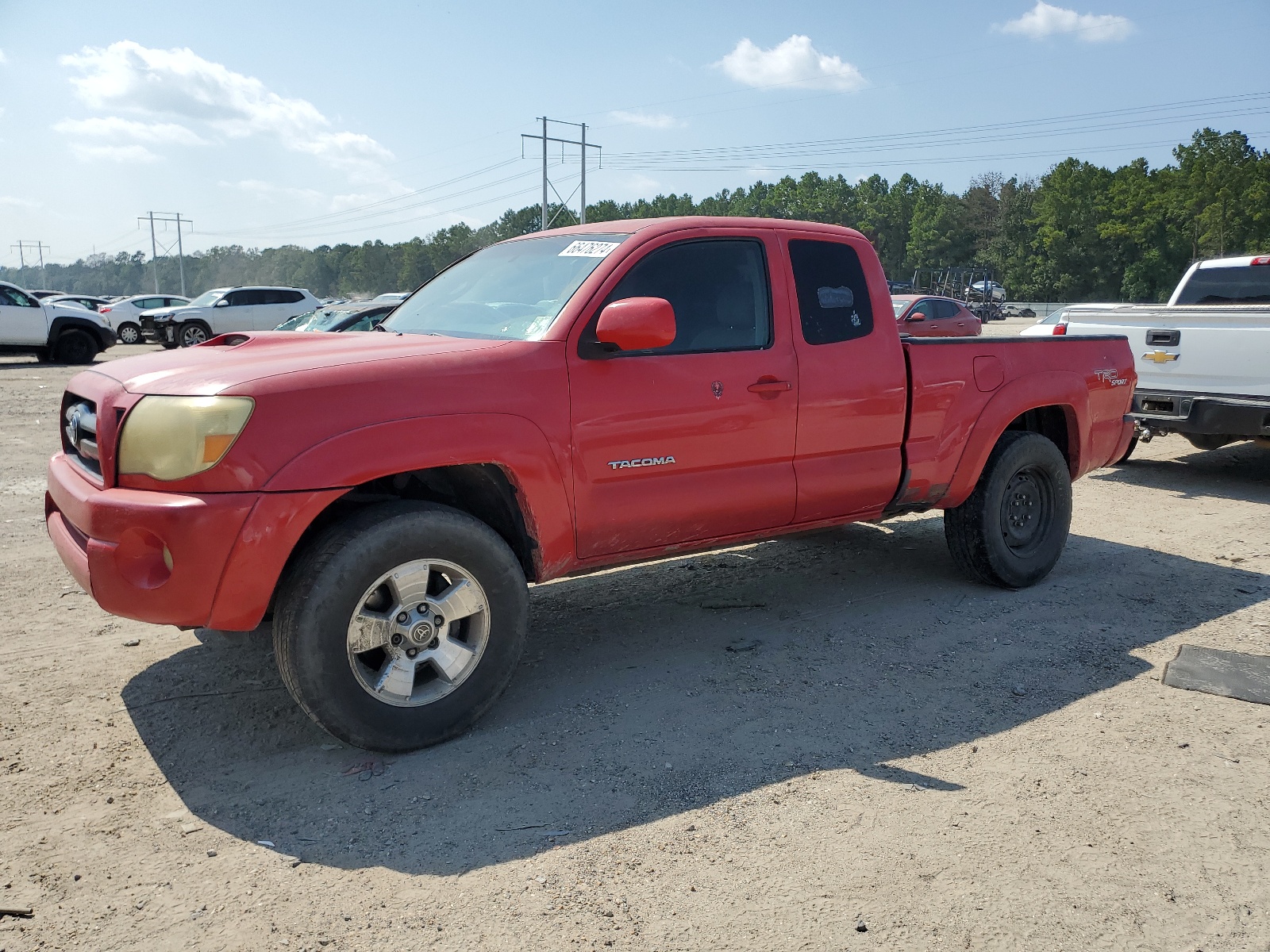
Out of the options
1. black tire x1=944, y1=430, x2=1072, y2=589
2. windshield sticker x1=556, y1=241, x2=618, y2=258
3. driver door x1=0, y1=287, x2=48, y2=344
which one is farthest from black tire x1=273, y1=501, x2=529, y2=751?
driver door x1=0, y1=287, x2=48, y2=344

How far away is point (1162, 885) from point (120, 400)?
11.3 ft

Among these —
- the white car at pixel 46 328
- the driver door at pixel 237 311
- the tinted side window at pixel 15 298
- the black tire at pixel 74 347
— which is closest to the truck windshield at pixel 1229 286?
the white car at pixel 46 328

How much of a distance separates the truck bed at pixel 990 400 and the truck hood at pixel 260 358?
7.38 feet

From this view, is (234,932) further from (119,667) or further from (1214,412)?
(1214,412)

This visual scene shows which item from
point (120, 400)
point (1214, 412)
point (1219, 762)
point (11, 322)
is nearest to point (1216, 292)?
point (1214, 412)

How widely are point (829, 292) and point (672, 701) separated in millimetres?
2006

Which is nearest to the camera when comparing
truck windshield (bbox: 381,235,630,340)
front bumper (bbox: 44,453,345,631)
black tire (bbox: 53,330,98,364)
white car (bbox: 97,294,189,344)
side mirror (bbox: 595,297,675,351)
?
front bumper (bbox: 44,453,345,631)

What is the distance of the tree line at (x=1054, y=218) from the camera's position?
55812 mm

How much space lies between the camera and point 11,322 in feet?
63.8

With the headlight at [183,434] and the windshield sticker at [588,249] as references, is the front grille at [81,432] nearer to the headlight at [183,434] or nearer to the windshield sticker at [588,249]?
the headlight at [183,434]

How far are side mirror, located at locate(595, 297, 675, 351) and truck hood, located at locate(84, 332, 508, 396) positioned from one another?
0.40 m

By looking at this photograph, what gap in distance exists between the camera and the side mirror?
357cm

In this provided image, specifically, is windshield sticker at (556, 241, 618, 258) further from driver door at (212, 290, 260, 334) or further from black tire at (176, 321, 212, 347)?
black tire at (176, 321, 212, 347)

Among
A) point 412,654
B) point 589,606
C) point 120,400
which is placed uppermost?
point 120,400
